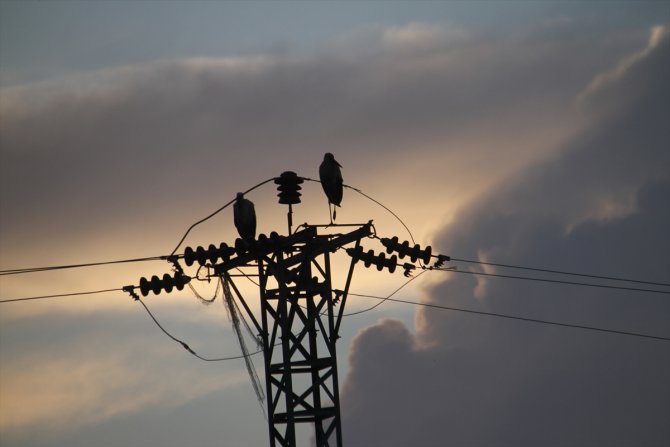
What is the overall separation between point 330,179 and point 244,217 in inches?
133

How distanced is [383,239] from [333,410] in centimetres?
666

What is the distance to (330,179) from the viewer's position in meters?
36.1

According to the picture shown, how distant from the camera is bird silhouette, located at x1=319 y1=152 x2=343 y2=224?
36.1 m

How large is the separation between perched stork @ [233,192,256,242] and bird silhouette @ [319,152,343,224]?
2.77m

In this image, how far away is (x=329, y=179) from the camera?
36062 mm

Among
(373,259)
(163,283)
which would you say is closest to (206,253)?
(163,283)

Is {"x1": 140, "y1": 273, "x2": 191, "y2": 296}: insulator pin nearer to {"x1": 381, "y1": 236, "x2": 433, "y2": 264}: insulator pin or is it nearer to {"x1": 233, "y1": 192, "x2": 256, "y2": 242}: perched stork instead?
{"x1": 233, "y1": 192, "x2": 256, "y2": 242}: perched stork

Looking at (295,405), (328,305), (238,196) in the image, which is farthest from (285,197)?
(295,405)

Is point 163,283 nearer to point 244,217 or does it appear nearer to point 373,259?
point 244,217

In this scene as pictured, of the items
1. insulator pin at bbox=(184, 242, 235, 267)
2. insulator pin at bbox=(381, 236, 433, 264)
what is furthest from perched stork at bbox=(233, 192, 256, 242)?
insulator pin at bbox=(381, 236, 433, 264)

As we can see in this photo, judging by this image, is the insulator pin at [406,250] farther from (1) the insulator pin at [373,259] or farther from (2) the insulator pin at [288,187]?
(2) the insulator pin at [288,187]

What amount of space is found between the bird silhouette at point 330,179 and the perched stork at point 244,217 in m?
2.77

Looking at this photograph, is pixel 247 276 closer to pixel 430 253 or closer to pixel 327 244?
pixel 327 244

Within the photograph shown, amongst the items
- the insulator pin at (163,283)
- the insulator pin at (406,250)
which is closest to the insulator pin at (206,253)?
the insulator pin at (163,283)
